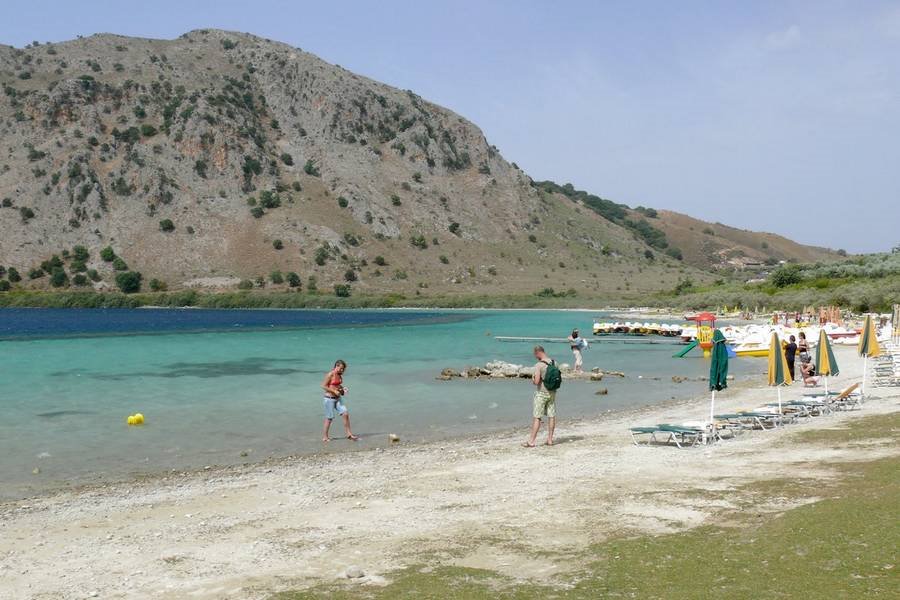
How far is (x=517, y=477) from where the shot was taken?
13.0 m

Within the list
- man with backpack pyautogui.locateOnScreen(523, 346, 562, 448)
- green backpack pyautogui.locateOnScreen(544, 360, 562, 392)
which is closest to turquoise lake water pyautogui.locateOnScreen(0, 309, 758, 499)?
man with backpack pyautogui.locateOnScreen(523, 346, 562, 448)

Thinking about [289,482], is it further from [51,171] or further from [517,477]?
[51,171]

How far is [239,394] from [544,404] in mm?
15157

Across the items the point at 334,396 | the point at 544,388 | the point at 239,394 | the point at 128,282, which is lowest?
the point at 239,394

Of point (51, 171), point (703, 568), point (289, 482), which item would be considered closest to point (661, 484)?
point (703, 568)

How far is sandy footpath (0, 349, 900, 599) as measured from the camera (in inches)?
329

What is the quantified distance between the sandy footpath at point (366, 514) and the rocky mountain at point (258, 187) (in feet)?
328

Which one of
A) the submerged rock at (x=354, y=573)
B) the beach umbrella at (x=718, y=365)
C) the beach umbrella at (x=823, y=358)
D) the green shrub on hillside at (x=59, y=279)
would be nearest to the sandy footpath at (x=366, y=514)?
the submerged rock at (x=354, y=573)

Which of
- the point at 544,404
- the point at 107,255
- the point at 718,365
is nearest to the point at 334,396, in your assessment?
the point at 544,404

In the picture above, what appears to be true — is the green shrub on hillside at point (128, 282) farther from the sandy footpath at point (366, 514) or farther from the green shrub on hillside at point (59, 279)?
the sandy footpath at point (366, 514)

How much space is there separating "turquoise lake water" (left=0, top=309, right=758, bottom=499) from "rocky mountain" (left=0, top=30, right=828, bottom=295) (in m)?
55.7

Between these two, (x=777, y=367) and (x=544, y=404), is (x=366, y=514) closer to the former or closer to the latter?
(x=544, y=404)

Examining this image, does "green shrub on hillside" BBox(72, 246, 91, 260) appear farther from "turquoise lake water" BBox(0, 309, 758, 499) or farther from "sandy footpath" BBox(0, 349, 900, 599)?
"sandy footpath" BBox(0, 349, 900, 599)

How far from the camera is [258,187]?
130000 mm
